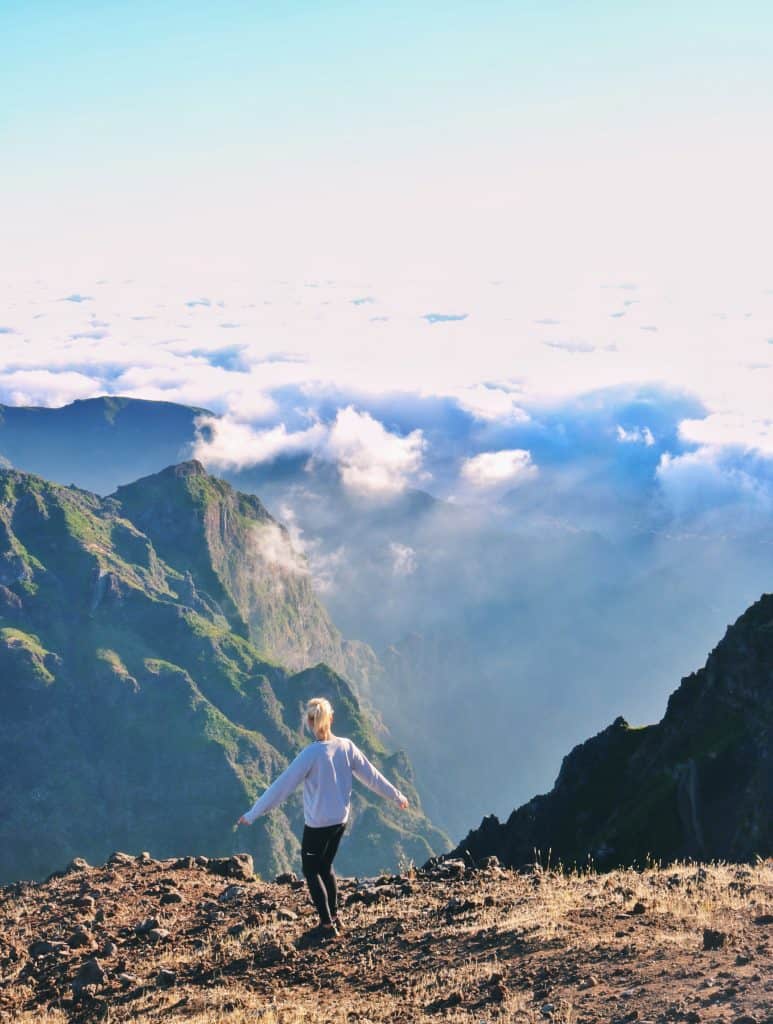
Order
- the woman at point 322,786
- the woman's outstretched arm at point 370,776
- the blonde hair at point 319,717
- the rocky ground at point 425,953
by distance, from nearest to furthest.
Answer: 1. the rocky ground at point 425,953
2. the blonde hair at point 319,717
3. the woman at point 322,786
4. the woman's outstretched arm at point 370,776

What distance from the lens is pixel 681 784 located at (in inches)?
2322

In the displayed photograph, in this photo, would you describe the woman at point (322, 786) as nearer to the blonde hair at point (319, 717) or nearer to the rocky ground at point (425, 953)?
the blonde hair at point (319, 717)

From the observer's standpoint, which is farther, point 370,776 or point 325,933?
point 325,933

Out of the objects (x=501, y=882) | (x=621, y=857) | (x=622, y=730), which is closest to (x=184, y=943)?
(x=501, y=882)

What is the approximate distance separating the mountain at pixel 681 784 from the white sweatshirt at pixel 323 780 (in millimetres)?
32090

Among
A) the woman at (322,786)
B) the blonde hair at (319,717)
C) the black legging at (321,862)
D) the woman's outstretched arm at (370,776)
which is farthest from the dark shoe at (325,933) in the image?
the blonde hair at (319,717)

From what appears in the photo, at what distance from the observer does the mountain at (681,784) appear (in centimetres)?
5375

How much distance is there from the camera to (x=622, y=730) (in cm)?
7381

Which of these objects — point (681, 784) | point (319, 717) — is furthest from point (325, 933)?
point (681, 784)

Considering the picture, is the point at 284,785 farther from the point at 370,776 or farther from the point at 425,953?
the point at 425,953

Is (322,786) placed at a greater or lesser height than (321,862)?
greater

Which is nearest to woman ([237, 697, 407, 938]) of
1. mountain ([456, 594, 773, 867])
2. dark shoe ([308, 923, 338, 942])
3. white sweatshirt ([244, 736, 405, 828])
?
white sweatshirt ([244, 736, 405, 828])

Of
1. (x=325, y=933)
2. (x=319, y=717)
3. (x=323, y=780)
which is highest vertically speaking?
(x=319, y=717)

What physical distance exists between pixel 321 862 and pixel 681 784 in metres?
43.9
